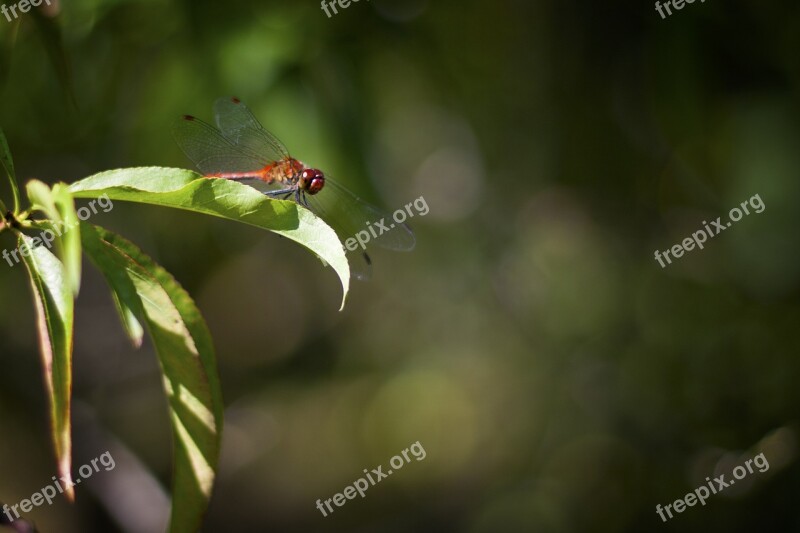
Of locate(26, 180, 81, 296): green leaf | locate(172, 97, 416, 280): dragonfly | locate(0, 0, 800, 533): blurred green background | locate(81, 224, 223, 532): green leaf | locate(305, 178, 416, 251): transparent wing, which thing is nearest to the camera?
locate(26, 180, 81, 296): green leaf

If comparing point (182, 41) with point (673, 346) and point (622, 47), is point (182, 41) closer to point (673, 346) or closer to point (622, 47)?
point (622, 47)

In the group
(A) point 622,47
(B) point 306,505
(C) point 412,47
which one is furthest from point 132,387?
(A) point 622,47

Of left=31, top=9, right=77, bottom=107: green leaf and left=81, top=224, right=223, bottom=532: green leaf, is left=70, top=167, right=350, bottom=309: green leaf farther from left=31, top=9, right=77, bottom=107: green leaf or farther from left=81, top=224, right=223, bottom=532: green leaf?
left=31, top=9, right=77, bottom=107: green leaf

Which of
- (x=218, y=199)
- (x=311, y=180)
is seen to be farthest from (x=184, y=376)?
(x=311, y=180)

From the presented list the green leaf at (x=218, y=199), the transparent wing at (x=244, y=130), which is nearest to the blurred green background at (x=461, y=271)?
the transparent wing at (x=244, y=130)

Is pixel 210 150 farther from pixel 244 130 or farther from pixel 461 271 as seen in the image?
pixel 461 271

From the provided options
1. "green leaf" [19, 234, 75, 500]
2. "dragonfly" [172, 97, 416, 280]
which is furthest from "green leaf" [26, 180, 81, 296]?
"dragonfly" [172, 97, 416, 280]

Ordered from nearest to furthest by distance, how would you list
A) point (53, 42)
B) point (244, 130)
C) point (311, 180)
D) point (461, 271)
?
point (53, 42), point (311, 180), point (244, 130), point (461, 271)

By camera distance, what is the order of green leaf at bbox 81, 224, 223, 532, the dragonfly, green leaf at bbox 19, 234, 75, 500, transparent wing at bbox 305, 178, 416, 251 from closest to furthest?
green leaf at bbox 19, 234, 75, 500
green leaf at bbox 81, 224, 223, 532
the dragonfly
transparent wing at bbox 305, 178, 416, 251
